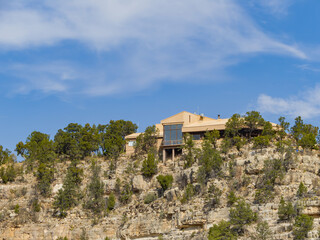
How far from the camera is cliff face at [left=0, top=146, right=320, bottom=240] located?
64.1m

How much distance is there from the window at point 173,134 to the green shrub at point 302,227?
2838cm

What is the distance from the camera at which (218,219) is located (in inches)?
2530

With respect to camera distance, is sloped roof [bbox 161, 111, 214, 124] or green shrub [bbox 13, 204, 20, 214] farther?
sloped roof [bbox 161, 111, 214, 124]

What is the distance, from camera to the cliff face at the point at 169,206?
2522 inches

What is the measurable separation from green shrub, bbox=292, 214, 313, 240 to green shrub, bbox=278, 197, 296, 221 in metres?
1.63

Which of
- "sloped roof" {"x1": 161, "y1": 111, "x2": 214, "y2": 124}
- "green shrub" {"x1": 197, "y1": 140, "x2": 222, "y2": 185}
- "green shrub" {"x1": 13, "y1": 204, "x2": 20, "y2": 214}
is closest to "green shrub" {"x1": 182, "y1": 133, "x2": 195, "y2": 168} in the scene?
"green shrub" {"x1": 197, "y1": 140, "x2": 222, "y2": 185}

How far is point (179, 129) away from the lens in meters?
Answer: 84.9

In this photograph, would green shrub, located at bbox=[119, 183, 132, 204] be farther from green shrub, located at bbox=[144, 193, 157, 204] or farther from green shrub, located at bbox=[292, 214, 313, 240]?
green shrub, located at bbox=[292, 214, 313, 240]

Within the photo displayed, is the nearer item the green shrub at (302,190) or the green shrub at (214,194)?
the green shrub at (302,190)

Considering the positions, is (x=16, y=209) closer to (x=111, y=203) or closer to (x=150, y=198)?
(x=111, y=203)

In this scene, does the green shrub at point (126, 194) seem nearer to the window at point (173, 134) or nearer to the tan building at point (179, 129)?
the tan building at point (179, 129)

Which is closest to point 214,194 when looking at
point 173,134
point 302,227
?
point 302,227

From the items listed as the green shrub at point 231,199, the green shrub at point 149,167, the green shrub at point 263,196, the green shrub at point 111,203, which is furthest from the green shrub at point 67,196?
the green shrub at point 263,196

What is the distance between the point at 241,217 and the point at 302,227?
6.71 m
